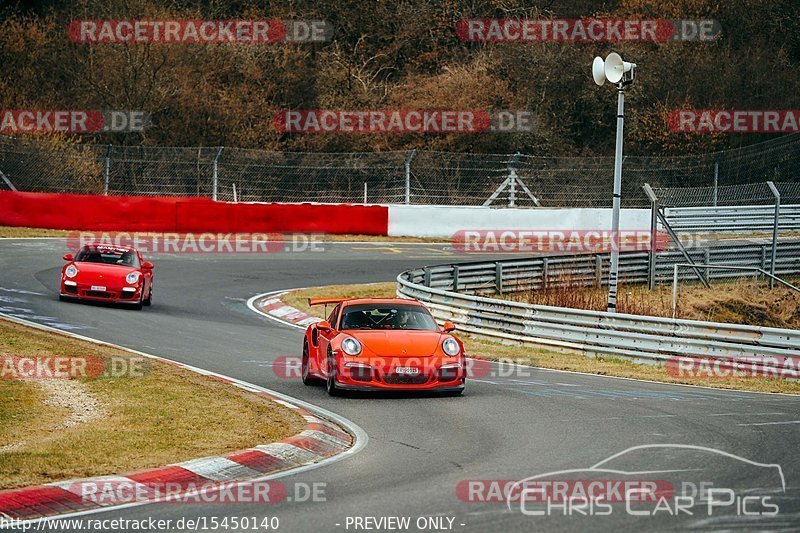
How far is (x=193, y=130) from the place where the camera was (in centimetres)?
4684

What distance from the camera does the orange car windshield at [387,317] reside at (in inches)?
575

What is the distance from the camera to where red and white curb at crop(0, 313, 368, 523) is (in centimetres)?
780

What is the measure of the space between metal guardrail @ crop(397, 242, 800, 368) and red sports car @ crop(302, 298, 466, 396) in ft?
14.6

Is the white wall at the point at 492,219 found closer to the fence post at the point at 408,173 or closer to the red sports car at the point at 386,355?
the fence post at the point at 408,173

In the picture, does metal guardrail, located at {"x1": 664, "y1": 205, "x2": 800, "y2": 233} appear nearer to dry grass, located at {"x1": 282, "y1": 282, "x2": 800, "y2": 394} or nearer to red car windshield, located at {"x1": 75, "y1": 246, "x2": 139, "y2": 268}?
dry grass, located at {"x1": 282, "y1": 282, "x2": 800, "y2": 394}

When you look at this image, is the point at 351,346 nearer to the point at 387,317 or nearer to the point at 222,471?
the point at 387,317

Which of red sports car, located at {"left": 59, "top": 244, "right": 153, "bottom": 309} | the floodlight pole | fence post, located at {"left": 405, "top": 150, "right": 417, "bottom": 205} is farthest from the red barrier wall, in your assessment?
the floodlight pole

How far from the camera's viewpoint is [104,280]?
22.2 metres

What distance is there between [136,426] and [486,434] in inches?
127

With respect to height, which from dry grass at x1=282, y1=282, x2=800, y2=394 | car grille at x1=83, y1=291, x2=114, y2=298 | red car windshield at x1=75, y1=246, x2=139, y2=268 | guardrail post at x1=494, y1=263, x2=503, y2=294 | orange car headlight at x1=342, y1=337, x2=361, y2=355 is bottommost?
dry grass at x1=282, y1=282, x2=800, y2=394

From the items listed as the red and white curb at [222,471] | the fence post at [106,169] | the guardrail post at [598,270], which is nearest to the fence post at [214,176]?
the fence post at [106,169]

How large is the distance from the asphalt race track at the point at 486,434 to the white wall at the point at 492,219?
15981 millimetres

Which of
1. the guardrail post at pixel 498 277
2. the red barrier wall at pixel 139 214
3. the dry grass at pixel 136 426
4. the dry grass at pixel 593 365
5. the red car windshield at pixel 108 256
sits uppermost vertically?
the red barrier wall at pixel 139 214

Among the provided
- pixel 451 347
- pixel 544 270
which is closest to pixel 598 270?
pixel 544 270
